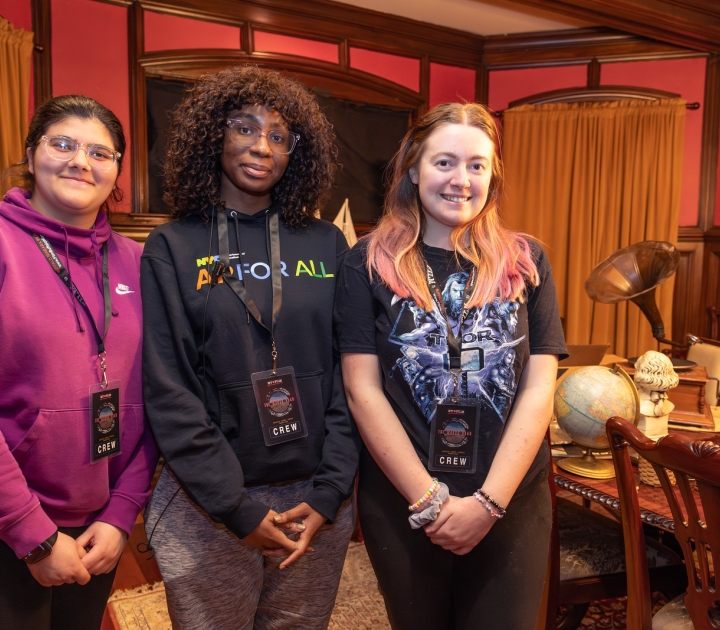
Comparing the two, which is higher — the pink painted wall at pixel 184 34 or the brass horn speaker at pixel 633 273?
the pink painted wall at pixel 184 34

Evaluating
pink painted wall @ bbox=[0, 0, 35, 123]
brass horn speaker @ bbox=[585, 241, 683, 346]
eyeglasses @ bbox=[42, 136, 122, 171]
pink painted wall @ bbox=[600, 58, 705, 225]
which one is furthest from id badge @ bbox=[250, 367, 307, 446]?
pink painted wall @ bbox=[600, 58, 705, 225]

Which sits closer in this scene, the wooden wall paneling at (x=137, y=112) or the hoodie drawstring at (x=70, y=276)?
the hoodie drawstring at (x=70, y=276)

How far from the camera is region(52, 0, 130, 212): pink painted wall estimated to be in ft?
12.3

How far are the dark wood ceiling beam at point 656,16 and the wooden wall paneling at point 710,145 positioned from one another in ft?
0.85

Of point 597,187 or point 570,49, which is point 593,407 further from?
point 570,49

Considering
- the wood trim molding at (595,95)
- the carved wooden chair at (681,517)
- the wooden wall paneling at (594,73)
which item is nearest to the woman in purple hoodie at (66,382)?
the carved wooden chair at (681,517)

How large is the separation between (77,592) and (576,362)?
212cm

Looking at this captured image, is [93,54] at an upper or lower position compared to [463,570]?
upper

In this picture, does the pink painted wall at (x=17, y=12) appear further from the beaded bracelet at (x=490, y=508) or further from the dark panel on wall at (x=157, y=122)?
the beaded bracelet at (x=490, y=508)

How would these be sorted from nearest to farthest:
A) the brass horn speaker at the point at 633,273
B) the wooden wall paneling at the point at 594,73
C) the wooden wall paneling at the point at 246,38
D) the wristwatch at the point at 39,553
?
the wristwatch at the point at 39,553 → the brass horn speaker at the point at 633,273 → the wooden wall paneling at the point at 246,38 → the wooden wall paneling at the point at 594,73

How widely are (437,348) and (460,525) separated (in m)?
0.37

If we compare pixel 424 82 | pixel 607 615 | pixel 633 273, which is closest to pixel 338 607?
pixel 607 615

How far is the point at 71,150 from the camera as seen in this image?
4.46 feet

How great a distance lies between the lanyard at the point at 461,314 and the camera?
1354 mm
